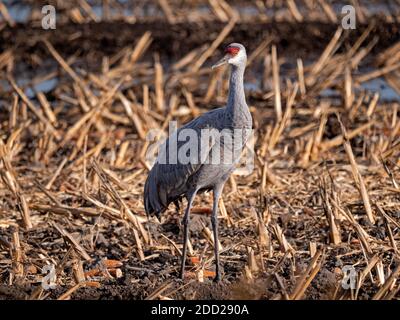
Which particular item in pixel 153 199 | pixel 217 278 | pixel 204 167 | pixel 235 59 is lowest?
pixel 217 278

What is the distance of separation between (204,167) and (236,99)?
46cm

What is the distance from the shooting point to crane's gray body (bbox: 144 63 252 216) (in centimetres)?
584

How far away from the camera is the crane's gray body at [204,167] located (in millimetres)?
5836

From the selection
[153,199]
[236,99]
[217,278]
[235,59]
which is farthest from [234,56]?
[217,278]

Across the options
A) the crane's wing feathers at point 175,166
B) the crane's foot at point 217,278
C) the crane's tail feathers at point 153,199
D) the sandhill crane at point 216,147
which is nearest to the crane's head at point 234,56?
the sandhill crane at point 216,147

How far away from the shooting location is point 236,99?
19.1 ft

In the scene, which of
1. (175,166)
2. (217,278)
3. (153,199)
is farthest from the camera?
(153,199)

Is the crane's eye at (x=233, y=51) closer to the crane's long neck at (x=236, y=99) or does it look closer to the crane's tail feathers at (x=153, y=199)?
the crane's long neck at (x=236, y=99)

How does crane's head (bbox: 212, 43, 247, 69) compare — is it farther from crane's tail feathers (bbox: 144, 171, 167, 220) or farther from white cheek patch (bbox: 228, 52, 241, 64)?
crane's tail feathers (bbox: 144, 171, 167, 220)

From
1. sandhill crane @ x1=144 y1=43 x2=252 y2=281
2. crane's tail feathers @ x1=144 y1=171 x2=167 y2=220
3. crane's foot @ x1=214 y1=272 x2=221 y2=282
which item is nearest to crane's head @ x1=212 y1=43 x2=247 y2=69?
sandhill crane @ x1=144 y1=43 x2=252 y2=281

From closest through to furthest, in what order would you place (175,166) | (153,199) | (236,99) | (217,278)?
(217,278) < (236,99) < (175,166) < (153,199)

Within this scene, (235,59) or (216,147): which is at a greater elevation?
(235,59)

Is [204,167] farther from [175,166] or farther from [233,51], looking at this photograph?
[233,51]

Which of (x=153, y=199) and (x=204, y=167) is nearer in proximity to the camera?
(x=204, y=167)
